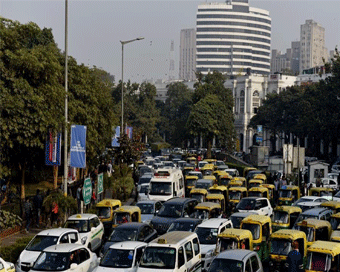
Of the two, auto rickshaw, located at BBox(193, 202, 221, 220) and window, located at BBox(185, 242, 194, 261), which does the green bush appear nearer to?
window, located at BBox(185, 242, 194, 261)

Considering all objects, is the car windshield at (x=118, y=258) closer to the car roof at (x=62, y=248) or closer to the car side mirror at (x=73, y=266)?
the car side mirror at (x=73, y=266)

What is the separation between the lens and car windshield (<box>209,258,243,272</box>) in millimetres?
15898

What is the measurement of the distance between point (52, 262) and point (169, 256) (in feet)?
10.3

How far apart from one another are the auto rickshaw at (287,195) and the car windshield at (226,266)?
17960 millimetres

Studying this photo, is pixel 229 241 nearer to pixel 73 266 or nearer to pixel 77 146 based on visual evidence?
pixel 73 266

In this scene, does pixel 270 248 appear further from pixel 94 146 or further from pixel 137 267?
pixel 94 146

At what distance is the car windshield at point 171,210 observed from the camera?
87.4ft

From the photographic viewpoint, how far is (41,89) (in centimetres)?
2534

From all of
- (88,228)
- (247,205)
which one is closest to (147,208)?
(247,205)

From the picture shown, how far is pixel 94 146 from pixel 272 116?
5448 cm

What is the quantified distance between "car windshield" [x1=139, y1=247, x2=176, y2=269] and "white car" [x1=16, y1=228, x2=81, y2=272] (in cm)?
378

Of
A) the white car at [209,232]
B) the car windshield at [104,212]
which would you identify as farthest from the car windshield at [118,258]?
the car windshield at [104,212]

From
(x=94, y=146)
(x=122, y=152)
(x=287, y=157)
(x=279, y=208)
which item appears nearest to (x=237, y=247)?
(x=279, y=208)

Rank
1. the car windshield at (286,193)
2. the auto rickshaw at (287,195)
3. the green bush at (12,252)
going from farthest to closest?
the car windshield at (286,193) → the auto rickshaw at (287,195) → the green bush at (12,252)
